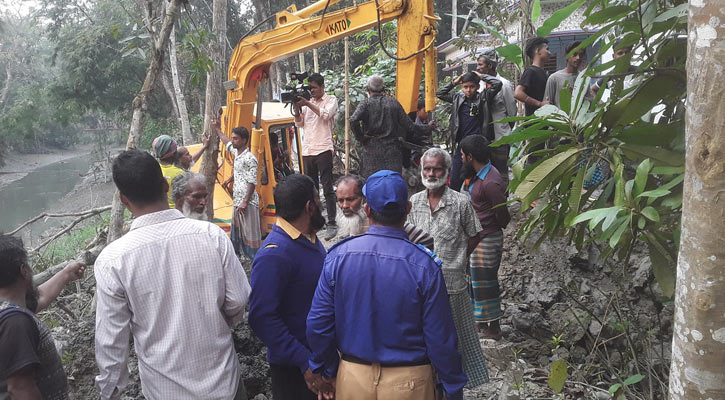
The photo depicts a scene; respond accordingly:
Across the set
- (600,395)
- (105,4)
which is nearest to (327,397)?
(600,395)

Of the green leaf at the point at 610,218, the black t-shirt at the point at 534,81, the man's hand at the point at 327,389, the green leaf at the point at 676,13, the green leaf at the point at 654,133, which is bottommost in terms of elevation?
the man's hand at the point at 327,389

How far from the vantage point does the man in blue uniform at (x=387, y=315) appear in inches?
84.2

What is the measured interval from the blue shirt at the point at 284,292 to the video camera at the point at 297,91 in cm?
372

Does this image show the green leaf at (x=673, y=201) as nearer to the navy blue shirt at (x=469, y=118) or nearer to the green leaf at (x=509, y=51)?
the green leaf at (x=509, y=51)

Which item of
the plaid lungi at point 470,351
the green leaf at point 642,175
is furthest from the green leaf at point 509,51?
the plaid lungi at point 470,351

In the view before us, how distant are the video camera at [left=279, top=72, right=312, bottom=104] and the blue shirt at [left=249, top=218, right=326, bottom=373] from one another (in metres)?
3.72

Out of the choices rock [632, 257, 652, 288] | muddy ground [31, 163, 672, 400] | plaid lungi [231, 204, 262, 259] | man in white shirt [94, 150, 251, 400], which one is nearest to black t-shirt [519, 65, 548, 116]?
muddy ground [31, 163, 672, 400]

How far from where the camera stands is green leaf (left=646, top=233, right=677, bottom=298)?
6.86 feet

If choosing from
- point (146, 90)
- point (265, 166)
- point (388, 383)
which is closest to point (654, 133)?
point (388, 383)

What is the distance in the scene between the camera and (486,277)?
4.29 metres

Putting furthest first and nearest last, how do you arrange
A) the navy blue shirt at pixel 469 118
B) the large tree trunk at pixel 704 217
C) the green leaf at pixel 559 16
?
the navy blue shirt at pixel 469 118
the green leaf at pixel 559 16
the large tree trunk at pixel 704 217

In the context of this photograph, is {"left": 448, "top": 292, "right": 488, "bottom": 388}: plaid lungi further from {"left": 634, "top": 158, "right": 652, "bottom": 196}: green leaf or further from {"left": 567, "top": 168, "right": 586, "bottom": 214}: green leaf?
{"left": 634, "top": 158, "right": 652, "bottom": 196}: green leaf

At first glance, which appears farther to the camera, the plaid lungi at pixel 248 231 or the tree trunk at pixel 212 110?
the plaid lungi at pixel 248 231

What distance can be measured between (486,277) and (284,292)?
88.5 inches
